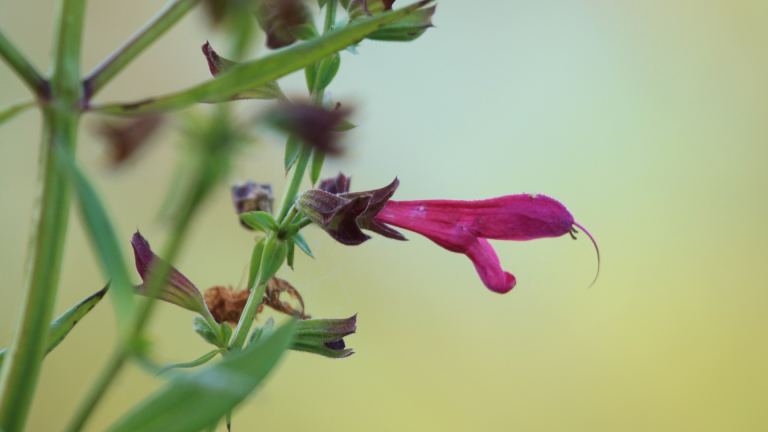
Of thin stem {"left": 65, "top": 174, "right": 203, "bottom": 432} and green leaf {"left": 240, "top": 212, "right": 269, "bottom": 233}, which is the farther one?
green leaf {"left": 240, "top": 212, "right": 269, "bottom": 233}

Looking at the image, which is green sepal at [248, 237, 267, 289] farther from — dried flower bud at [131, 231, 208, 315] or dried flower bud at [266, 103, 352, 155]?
dried flower bud at [266, 103, 352, 155]

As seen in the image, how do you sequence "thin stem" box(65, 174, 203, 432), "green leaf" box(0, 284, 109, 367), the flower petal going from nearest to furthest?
"thin stem" box(65, 174, 203, 432), "green leaf" box(0, 284, 109, 367), the flower petal

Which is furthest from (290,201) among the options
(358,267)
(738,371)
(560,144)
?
(738,371)

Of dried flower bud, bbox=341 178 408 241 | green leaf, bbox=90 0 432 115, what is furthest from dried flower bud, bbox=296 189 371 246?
green leaf, bbox=90 0 432 115

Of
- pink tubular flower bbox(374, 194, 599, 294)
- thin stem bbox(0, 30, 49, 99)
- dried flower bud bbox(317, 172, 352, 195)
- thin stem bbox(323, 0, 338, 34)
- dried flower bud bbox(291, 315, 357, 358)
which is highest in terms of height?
thin stem bbox(323, 0, 338, 34)

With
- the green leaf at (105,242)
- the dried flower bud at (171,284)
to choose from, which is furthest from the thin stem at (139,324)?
the dried flower bud at (171,284)

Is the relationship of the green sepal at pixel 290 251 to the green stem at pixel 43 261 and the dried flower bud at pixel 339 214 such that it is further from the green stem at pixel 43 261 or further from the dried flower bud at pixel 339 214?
the green stem at pixel 43 261

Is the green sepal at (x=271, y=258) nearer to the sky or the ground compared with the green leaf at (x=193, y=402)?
nearer to the sky

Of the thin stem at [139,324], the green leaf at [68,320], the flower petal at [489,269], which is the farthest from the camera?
the flower petal at [489,269]
